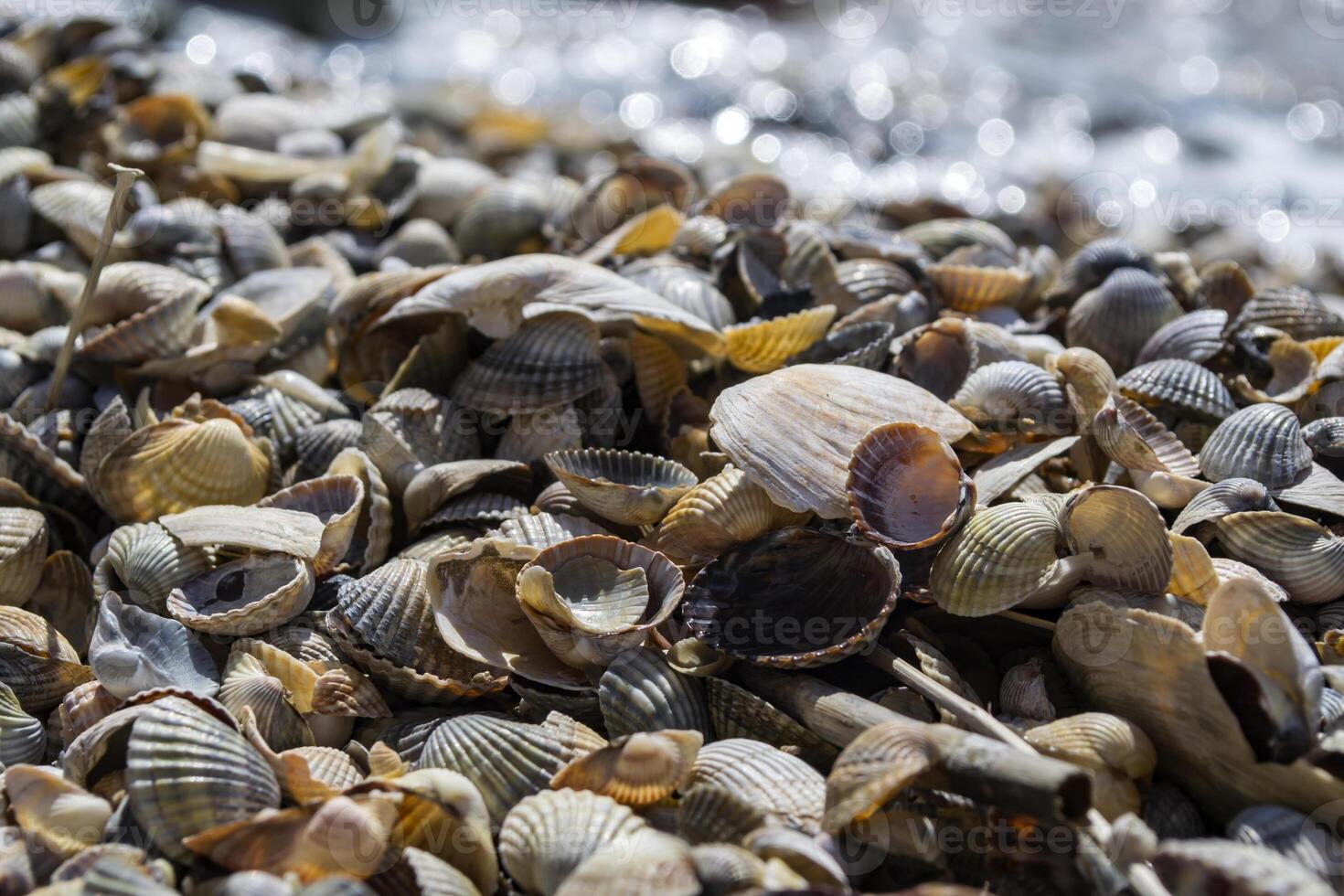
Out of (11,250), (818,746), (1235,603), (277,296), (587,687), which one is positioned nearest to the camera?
(1235,603)

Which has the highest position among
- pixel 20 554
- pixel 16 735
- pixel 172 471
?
pixel 172 471

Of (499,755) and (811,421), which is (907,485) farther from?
(499,755)

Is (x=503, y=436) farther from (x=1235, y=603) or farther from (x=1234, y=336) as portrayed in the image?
(x=1234, y=336)

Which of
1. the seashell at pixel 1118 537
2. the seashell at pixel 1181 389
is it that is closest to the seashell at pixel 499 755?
the seashell at pixel 1118 537

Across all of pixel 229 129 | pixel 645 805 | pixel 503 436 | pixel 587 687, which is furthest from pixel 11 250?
pixel 645 805

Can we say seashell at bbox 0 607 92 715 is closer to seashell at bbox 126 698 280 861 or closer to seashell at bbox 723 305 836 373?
seashell at bbox 126 698 280 861

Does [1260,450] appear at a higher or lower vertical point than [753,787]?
higher

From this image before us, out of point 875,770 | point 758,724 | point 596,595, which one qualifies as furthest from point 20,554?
point 875,770

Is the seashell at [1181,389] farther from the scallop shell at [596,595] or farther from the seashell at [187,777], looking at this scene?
the seashell at [187,777]
